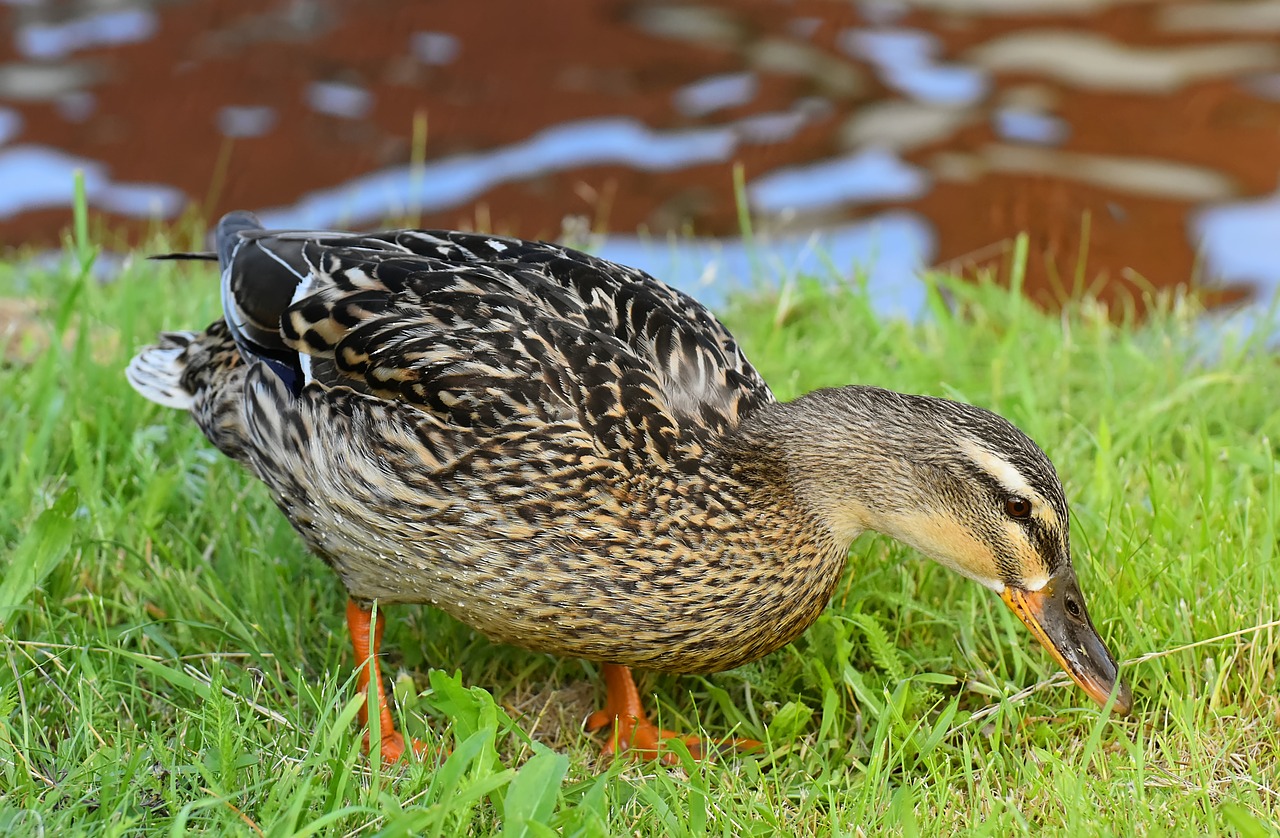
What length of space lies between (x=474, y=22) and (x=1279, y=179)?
455 centimetres

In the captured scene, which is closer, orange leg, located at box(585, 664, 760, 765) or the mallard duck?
the mallard duck

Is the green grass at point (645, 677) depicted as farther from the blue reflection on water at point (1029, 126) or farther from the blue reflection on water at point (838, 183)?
the blue reflection on water at point (1029, 126)

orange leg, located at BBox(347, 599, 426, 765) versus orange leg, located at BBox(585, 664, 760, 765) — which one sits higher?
orange leg, located at BBox(347, 599, 426, 765)

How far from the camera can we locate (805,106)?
26.0ft

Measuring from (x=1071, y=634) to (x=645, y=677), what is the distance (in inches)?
43.4

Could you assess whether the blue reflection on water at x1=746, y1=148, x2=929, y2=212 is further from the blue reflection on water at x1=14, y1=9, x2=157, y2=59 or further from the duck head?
the duck head

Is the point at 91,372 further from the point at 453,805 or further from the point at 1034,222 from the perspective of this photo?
the point at 1034,222

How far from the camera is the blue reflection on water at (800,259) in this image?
17.3 feet

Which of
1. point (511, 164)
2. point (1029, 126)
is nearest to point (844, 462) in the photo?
point (511, 164)

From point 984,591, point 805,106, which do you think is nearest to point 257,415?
point 984,591

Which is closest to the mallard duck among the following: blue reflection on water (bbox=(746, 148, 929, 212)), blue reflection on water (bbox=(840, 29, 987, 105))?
blue reflection on water (bbox=(746, 148, 929, 212))

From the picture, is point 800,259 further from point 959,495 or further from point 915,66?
point 915,66

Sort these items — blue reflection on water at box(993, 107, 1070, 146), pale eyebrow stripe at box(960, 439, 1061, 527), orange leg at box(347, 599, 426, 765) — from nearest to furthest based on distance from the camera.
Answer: pale eyebrow stripe at box(960, 439, 1061, 527) → orange leg at box(347, 599, 426, 765) → blue reflection on water at box(993, 107, 1070, 146)

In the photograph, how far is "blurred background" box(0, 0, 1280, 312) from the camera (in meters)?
6.88
